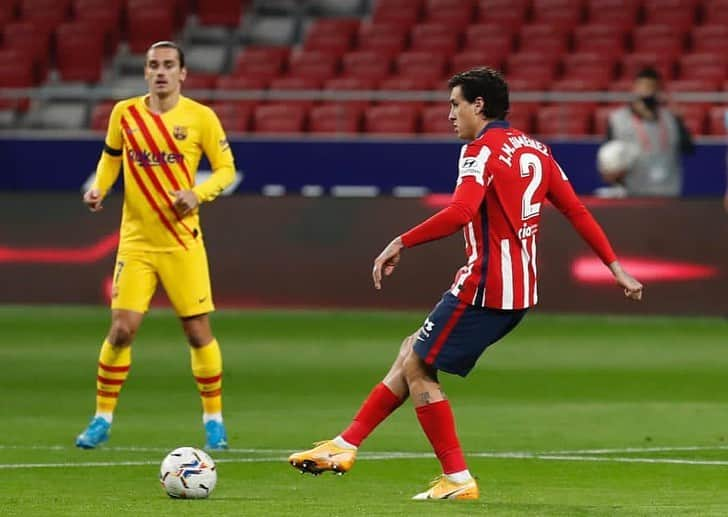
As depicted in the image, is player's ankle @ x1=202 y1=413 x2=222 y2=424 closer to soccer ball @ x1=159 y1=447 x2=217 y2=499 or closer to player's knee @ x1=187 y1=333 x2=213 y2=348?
player's knee @ x1=187 y1=333 x2=213 y2=348

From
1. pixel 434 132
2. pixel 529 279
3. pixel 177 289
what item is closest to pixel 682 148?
pixel 434 132

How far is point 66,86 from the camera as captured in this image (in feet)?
80.7

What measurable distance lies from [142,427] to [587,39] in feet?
45.0

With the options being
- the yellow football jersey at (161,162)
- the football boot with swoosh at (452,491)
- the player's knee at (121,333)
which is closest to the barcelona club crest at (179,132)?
the yellow football jersey at (161,162)

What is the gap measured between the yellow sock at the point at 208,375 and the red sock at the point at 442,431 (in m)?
2.28

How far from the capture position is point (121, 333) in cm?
947

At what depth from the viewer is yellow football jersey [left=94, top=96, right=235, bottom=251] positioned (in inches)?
373

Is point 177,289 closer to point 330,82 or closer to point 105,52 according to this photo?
point 330,82

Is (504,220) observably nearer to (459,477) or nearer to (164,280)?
(459,477)

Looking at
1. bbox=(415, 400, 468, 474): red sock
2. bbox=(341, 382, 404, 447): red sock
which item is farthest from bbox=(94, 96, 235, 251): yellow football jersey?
bbox=(415, 400, 468, 474): red sock

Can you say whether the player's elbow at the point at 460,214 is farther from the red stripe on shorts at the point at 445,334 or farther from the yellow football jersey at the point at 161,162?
the yellow football jersey at the point at 161,162

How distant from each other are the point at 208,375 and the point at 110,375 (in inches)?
20.4

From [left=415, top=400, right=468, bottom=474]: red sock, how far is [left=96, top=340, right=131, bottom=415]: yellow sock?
260cm

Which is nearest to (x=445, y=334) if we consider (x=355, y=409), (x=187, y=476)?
(x=187, y=476)
